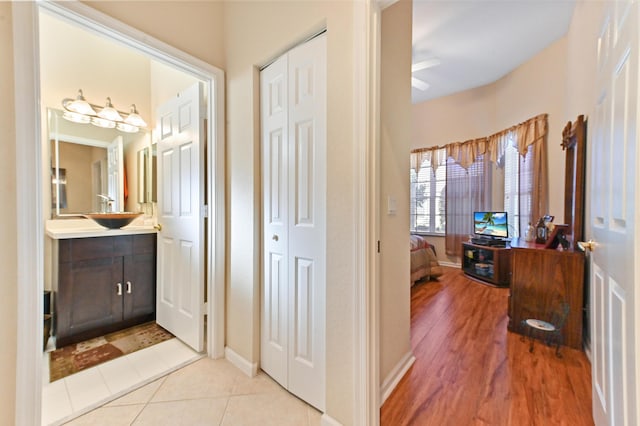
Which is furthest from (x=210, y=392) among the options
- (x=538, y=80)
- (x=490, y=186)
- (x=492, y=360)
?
(x=538, y=80)

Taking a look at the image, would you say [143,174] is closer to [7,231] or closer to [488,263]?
[7,231]

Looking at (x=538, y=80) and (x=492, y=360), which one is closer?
(x=492, y=360)

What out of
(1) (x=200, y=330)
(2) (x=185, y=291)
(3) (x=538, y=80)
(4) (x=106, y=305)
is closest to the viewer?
(1) (x=200, y=330)

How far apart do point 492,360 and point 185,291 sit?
2447 mm

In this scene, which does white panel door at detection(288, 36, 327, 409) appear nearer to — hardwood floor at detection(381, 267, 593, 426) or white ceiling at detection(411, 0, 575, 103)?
hardwood floor at detection(381, 267, 593, 426)

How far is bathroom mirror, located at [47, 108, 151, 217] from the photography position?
233 centimetres

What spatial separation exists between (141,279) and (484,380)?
2.97 meters

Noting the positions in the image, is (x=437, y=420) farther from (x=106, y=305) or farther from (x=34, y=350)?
(x=106, y=305)

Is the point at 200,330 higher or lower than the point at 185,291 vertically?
lower

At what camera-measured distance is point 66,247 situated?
2.01 meters

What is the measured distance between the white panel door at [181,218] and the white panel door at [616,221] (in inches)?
86.1

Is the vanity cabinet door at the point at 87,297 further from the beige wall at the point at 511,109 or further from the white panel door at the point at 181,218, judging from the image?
the beige wall at the point at 511,109

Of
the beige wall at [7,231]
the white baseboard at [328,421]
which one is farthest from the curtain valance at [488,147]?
the beige wall at [7,231]

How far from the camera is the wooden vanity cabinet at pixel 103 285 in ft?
6.61
